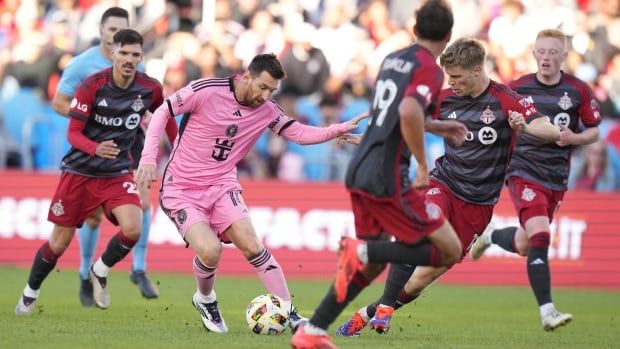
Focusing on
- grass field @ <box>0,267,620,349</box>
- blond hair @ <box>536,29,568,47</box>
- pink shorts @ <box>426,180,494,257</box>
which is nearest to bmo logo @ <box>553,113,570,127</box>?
blond hair @ <box>536,29,568,47</box>

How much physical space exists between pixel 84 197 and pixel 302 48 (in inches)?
365

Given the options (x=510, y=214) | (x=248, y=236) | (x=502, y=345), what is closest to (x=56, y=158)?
(x=510, y=214)

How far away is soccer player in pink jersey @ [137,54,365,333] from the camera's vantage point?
32.2 feet

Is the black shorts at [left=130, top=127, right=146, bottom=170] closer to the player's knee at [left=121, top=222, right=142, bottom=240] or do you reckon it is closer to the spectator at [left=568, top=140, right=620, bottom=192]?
the player's knee at [left=121, top=222, right=142, bottom=240]

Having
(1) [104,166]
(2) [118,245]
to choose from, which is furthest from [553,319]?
(1) [104,166]

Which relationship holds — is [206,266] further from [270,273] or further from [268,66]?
[268,66]

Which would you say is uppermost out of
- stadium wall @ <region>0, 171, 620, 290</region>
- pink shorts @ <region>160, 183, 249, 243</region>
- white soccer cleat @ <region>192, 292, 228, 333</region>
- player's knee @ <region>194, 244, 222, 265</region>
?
pink shorts @ <region>160, 183, 249, 243</region>

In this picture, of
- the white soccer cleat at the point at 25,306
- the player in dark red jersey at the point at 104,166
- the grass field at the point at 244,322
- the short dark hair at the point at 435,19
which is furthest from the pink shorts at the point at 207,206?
the short dark hair at the point at 435,19

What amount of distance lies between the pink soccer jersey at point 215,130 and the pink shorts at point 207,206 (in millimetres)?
71

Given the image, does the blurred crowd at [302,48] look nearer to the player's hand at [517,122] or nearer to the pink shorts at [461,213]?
the pink shorts at [461,213]

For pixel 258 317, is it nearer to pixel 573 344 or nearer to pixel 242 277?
pixel 573 344

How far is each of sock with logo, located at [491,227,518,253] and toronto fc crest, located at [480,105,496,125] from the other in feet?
5.38

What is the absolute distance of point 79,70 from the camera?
12.2 m

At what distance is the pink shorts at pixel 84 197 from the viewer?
37.8 feet
